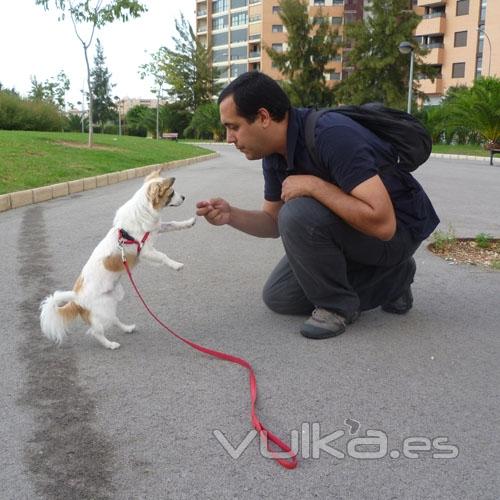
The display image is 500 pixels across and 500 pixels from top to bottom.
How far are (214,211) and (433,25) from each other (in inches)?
2249

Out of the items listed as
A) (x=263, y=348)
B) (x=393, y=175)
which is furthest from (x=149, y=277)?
(x=393, y=175)

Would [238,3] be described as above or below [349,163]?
above

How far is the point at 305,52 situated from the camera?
49.2 m

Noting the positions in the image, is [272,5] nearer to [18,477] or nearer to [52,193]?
[52,193]

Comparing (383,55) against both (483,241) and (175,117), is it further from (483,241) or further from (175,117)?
(483,241)

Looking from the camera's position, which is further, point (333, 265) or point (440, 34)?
point (440, 34)

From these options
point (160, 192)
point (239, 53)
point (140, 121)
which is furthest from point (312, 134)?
point (239, 53)

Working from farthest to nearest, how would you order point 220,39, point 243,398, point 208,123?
1. point 220,39
2. point 208,123
3. point 243,398

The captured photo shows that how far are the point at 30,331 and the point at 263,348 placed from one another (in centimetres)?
146

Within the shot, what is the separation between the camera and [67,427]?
242 cm

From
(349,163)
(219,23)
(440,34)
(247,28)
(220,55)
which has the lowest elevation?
(349,163)

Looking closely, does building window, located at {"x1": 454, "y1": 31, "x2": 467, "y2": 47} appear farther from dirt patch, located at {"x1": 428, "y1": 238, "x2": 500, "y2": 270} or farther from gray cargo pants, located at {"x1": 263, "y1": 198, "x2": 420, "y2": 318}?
gray cargo pants, located at {"x1": 263, "y1": 198, "x2": 420, "y2": 318}

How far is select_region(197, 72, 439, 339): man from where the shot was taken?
3037mm

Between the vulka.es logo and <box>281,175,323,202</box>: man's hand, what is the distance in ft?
4.42
